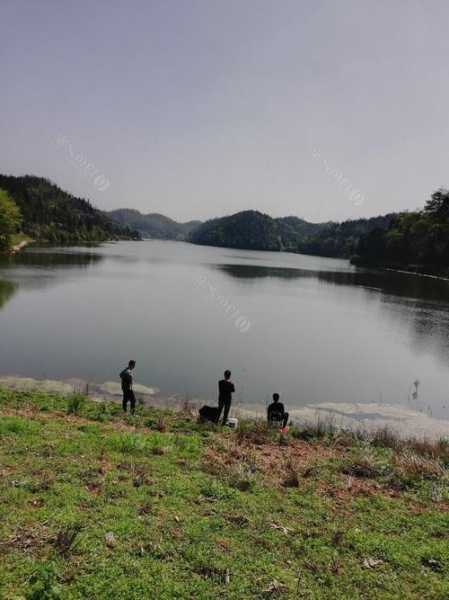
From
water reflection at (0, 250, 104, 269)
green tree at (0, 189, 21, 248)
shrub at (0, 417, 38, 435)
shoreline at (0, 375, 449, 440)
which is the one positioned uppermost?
green tree at (0, 189, 21, 248)

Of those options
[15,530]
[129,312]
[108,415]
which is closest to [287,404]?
[108,415]

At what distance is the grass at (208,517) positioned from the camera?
6.96m

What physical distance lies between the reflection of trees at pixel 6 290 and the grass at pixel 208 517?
1270 inches

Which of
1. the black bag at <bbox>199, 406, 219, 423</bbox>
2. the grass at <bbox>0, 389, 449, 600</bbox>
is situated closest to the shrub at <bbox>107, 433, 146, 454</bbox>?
the grass at <bbox>0, 389, 449, 600</bbox>

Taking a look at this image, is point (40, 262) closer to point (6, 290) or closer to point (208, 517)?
point (6, 290)

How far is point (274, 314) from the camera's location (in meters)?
49.6

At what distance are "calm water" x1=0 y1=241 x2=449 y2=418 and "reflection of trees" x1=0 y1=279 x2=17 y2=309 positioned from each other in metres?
0.11

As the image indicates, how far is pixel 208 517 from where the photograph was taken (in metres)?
9.15

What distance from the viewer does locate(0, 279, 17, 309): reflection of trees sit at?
43525 millimetres

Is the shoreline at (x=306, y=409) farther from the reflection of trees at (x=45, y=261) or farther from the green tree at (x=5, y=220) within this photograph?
the green tree at (x=5, y=220)

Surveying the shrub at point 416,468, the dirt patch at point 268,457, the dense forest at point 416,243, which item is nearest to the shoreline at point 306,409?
the dirt patch at point 268,457

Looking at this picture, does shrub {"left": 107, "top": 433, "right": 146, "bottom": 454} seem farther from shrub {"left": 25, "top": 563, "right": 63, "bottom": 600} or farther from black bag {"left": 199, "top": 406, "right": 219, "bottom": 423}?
shrub {"left": 25, "top": 563, "right": 63, "bottom": 600}

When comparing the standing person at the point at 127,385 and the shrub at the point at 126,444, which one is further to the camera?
the standing person at the point at 127,385

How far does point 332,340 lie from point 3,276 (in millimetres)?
47894
